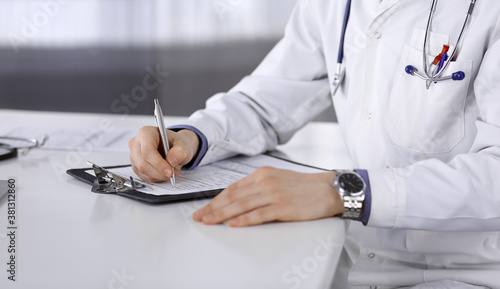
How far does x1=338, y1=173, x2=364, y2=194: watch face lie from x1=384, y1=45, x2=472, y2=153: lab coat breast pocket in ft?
0.99

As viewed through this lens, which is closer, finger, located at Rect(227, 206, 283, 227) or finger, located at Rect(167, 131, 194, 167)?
finger, located at Rect(227, 206, 283, 227)

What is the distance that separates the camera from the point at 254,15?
450cm

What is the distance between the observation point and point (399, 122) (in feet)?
3.77

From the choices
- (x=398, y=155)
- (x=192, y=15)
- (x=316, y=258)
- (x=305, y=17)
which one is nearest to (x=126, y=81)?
(x=192, y=15)

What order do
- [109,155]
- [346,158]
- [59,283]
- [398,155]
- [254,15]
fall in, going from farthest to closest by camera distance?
[254,15]
[346,158]
[109,155]
[398,155]
[59,283]

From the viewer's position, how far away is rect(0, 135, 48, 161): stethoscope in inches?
48.5

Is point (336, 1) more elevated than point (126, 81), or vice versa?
point (336, 1)

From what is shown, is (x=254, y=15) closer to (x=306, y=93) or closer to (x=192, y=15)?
(x=192, y=15)

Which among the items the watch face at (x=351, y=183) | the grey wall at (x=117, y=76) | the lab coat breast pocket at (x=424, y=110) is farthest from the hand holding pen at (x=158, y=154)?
the grey wall at (x=117, y=76)

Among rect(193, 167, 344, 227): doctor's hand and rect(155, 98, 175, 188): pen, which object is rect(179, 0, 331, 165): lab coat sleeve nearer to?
rect(155, 98, 175, 188): pen

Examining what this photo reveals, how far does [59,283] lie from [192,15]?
4.16 meters

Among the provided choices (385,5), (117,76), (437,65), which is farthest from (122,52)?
(437,65)

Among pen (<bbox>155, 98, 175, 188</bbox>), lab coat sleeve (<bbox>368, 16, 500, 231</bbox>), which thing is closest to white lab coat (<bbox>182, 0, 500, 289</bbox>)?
lab coat sleeve (<bbox>368, 16, 500, 231</bbox>)

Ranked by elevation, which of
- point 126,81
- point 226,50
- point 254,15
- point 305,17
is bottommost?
point 126,81
